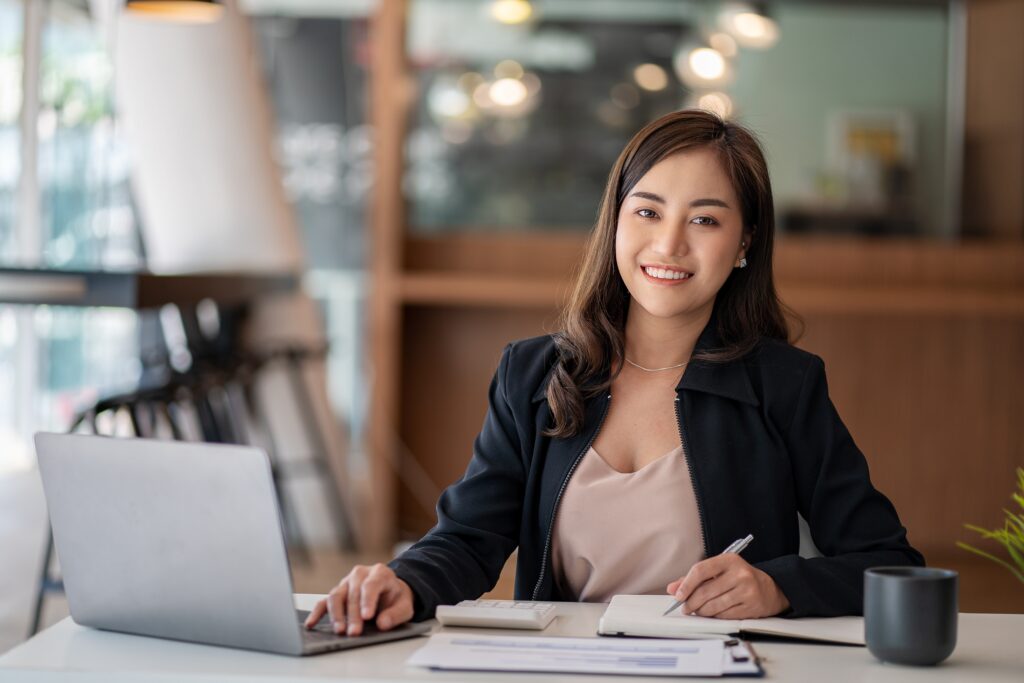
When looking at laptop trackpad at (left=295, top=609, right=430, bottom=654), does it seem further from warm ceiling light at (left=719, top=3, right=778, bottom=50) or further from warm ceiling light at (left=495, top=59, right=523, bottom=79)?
warm ceiling light at (left=719, top=3, right=778, bottom=50)

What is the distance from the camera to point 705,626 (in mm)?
1387

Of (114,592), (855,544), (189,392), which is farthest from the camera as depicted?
(189,392)

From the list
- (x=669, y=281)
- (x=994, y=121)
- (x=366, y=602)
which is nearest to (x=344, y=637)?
(x=366, y=602)

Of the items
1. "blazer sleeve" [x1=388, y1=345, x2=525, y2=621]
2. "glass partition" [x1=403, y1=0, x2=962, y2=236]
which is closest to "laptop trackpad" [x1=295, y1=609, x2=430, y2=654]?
"blazer sleeve" [x1=388, y1=345, x2=525, y2=621]

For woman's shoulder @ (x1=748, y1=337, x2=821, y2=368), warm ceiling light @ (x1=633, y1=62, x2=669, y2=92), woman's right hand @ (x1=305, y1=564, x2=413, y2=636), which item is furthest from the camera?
warm ceiling light @ (x1=633, y1=62, x2=669, y2=92)

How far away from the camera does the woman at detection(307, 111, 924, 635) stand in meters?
1.69

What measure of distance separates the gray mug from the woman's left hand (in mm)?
193

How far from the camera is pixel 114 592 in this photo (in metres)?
1.31

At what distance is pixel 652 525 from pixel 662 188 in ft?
1.38

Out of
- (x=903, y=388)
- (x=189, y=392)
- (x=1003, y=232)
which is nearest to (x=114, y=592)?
(x=189, y=392)

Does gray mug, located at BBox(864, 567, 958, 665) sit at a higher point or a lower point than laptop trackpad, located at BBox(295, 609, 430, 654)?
higher

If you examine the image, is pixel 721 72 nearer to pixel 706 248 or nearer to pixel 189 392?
pixel 189 392

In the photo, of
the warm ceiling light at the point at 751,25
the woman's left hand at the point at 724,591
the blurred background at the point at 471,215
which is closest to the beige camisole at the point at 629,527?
the woman's left hand at the point at 724,591

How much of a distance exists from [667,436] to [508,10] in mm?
4369
